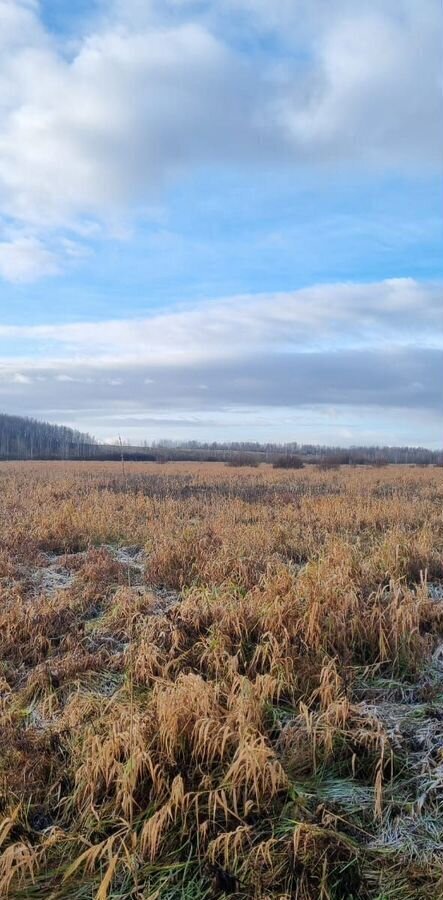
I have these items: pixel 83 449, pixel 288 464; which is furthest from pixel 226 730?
pixel 83 449

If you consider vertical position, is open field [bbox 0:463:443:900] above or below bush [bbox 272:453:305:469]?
below

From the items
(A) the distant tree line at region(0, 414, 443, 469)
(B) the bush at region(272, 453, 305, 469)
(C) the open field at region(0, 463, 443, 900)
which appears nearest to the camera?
(C) the open field at region(0, 463, 443, 900)

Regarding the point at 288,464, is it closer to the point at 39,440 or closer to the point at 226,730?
the point at 226,730

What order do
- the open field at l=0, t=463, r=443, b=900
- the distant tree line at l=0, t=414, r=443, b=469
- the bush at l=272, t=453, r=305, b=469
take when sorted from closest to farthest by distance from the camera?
the open field at l=0, t=463, r=443, b=900, the bush at l=272, t=453, r=305, b=469, the distant tree line at l=0, t=414, r=443, b=469

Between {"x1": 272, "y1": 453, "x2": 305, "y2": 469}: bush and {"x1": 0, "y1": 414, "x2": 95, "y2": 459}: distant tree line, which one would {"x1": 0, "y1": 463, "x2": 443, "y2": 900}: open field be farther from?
{"x1": 0, "y1": 414, "x2": 95, "y2": 459}: distant tree line

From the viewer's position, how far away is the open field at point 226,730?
3250 millimetres

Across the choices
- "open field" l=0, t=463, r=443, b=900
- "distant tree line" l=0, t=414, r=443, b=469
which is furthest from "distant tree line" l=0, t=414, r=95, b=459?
"open field" l=0, t=463, r=443, b=900

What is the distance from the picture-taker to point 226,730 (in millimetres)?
4027

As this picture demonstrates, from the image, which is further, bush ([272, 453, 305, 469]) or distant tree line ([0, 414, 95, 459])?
distant tree line ([0, 414, 95, 459])

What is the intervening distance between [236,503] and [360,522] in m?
3.73

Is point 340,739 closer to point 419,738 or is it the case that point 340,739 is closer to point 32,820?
point 419,738

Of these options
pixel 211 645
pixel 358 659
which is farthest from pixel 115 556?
pixel 358 659

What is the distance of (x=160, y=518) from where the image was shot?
12258 millimetres

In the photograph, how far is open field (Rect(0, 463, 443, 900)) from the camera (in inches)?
128
